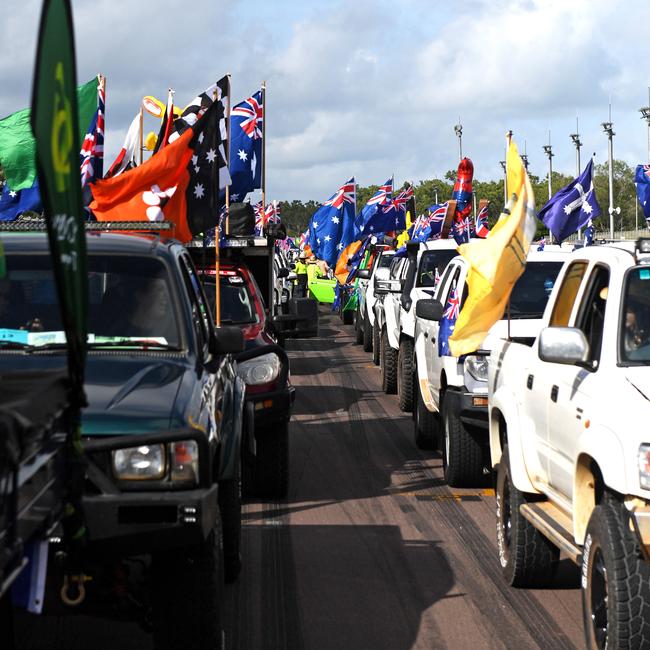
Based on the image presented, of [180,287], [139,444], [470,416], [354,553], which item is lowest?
[354,553]

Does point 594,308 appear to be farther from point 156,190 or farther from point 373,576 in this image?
point 156,190

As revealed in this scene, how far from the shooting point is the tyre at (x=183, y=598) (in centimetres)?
493

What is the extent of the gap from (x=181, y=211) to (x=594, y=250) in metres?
6.96

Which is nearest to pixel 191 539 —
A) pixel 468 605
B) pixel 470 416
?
pixel 468 605

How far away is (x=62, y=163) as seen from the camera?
3.70 metres

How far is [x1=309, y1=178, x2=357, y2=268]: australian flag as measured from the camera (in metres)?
29.9

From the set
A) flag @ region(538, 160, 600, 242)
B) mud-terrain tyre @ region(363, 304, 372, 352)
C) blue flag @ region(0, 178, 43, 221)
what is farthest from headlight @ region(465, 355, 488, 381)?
mud-terrain tyre @ region(363, 304, 372, 352)

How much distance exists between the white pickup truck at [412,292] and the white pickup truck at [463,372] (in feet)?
8.34

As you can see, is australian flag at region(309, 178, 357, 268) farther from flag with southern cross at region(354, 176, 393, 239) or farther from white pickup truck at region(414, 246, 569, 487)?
white pickup truck at region(414, 246, 569, 487)

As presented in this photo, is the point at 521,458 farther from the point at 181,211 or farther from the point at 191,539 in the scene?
the point at 181,211

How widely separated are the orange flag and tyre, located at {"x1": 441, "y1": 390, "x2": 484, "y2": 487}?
151 inches

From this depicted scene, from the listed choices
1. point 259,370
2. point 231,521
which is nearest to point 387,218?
point 259,370

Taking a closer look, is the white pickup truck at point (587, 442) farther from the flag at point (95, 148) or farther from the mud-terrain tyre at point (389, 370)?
the flag at point (95, 148)

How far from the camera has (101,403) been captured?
4.91 metres
